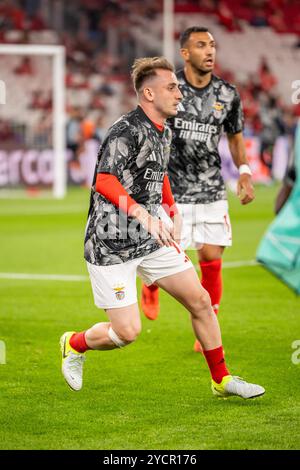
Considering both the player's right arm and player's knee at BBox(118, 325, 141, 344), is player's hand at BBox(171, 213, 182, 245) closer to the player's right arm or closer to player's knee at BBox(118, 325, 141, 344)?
player's knee at BBox(118, 325, 141, 344)

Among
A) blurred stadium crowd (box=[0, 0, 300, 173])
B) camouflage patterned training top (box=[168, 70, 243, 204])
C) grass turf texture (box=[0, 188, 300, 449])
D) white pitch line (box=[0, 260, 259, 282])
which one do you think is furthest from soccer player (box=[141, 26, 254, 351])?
blurred stadium crowd (box=[0, 0, 300, 173])

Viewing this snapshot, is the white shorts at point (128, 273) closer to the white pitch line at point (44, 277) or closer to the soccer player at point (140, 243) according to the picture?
the soccer player at point (140, 243)

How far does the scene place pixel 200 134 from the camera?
336 inches

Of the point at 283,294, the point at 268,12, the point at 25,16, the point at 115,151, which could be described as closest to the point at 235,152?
the point at 115,151

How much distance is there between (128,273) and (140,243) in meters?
0.20

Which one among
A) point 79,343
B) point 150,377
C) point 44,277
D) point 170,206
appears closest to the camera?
point 79,343

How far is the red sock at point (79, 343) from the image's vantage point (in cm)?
698

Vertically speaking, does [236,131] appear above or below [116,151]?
below

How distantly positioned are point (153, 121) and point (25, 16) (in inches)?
1024

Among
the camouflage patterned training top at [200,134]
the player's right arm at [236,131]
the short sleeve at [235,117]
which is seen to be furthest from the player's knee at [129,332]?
the short sleeve at [235,117]

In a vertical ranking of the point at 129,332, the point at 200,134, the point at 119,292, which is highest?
the point at 200,134

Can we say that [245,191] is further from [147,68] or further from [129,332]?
[129,332]

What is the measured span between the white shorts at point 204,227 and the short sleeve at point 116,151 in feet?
7.08

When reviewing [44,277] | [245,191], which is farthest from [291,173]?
[44,277]
